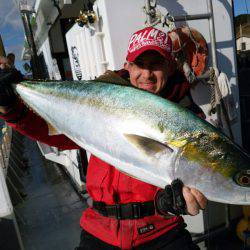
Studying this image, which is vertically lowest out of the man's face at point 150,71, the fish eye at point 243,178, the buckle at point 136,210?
the buckle at point 136,210

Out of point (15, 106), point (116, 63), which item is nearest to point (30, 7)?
point (116, 63)

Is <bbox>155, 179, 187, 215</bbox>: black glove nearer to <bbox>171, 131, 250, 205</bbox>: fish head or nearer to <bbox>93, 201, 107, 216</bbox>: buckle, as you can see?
<bbox>171, 131, 250, 205</bbox>: fish head

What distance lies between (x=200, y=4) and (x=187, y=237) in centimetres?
242

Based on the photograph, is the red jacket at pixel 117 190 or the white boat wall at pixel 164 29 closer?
the red jacket at pixel 117 190

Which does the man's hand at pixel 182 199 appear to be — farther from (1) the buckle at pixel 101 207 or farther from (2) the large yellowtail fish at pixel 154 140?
(1) the buckle at pixel 101 207

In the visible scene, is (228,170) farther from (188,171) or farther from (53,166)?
(53,166)

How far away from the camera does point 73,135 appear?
174 cm

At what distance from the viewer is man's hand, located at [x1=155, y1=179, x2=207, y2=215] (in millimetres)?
1447

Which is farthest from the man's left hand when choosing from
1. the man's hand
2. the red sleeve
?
the red sleeve

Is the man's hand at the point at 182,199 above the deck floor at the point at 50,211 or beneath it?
above

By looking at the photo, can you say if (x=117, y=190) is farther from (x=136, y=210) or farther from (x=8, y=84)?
(x=8, y=84)

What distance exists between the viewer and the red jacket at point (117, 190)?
1.99 m

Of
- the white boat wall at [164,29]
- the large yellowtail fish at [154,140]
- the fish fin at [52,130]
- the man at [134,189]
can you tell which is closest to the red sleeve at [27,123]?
the man at [134,189]

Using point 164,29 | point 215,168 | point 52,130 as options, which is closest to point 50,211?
point 164,29
